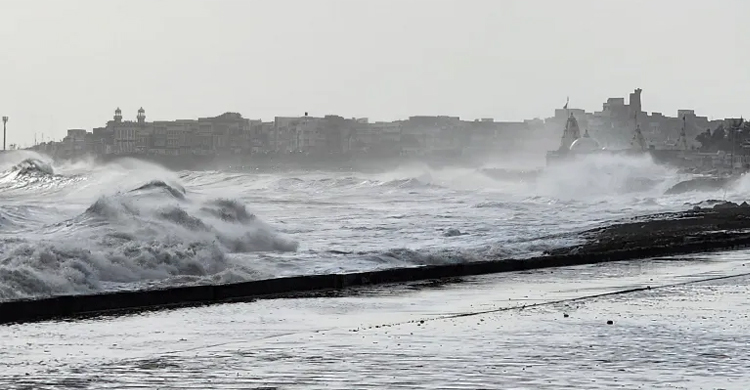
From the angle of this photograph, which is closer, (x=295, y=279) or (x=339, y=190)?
(x=295, y=279)

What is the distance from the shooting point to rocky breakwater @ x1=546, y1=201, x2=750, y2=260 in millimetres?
20359

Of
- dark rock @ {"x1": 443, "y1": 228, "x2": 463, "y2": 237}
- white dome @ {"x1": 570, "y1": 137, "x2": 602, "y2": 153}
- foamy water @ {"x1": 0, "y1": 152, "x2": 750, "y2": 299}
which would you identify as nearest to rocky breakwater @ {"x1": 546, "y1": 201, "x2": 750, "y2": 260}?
foamy water @ {"x1": 0, "y1": 152, "x2": 750, "y2": 299}

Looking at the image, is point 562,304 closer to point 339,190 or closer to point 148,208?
point 148,208

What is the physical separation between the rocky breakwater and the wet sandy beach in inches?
261

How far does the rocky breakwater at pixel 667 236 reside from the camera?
2036 cm

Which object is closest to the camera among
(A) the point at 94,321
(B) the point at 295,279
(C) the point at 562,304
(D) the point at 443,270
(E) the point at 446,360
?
(E) the point at 446,360

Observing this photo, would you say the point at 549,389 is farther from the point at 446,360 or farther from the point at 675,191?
the point at 675,191

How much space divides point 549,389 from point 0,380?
2.97 m

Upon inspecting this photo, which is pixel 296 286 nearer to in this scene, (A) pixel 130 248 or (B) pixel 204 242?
(A) pixel 130 248

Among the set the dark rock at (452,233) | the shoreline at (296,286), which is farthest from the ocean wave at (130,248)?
the dark rock at (452,233)

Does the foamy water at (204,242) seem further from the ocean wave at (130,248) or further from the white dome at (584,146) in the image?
the white dome at (584,146)

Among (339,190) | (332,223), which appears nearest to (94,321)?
(332,223)

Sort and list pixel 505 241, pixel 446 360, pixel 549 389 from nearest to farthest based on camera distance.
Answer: pixel 549 389 → pixel 446 360 → pixel 505 241

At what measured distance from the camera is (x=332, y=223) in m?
36.8
